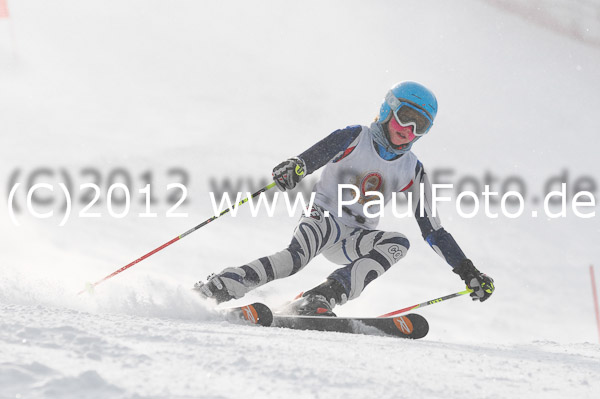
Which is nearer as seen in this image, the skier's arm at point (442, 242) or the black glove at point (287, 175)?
the black glove at point (287, 175)

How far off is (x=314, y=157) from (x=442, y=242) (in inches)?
39.7

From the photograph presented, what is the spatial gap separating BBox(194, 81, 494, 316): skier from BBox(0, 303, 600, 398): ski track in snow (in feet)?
3.82

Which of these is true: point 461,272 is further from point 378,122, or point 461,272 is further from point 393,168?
point 378,122

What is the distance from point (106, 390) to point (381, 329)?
193 cm

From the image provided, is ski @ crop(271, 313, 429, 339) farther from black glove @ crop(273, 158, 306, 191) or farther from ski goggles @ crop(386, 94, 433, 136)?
ski goggles @ crop(386, 94, 433, 136)

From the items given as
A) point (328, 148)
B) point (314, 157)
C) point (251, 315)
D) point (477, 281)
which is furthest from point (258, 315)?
point (477, 281)

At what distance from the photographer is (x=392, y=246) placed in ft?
12.0

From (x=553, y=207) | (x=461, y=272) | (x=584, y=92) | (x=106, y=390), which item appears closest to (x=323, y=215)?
(x=461, y=272)

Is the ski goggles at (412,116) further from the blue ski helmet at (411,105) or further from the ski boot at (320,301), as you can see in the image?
the ski boot at (320,301)

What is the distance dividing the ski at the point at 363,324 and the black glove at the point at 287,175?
78 centimetres

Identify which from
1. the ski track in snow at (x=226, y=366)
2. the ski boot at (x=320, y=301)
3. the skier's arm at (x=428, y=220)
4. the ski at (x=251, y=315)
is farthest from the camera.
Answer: the skier's arm at (x=428, y=220)

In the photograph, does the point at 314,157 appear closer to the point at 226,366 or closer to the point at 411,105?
the point at 411,105

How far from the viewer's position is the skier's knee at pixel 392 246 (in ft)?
11.9

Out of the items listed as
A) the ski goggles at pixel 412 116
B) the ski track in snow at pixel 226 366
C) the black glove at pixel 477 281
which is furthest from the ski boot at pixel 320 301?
the ski goggles at pixel 412 116
